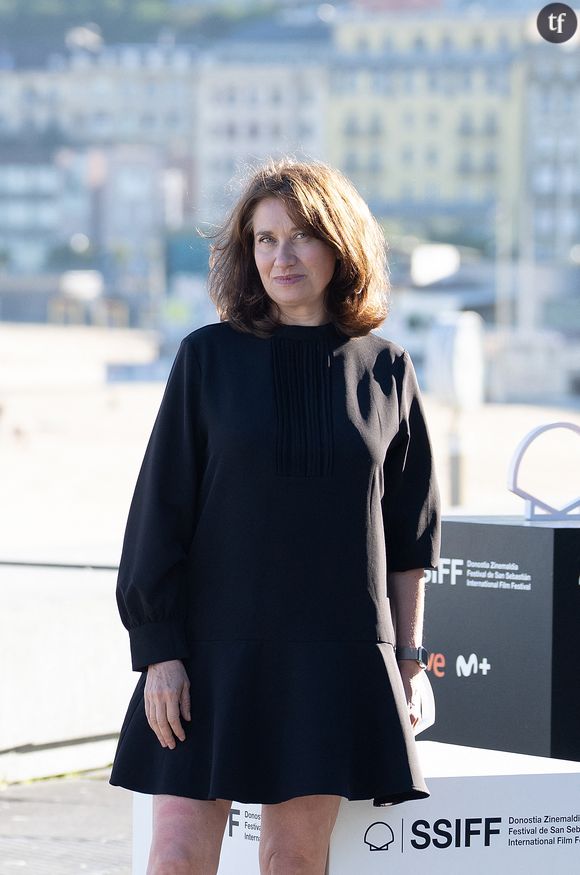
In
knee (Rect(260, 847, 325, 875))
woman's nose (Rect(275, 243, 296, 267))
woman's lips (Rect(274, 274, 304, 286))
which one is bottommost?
knee (Rect(260, 847, 325, 875))

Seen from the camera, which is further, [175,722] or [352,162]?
[352,162]

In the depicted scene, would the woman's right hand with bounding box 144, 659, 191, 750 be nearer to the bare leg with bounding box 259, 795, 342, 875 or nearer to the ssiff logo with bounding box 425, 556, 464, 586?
the bare leg with bounding box 259, 795, 342, 875

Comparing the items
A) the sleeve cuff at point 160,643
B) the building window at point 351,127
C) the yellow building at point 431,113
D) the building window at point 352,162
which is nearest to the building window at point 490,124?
the yellow building at point 431,113

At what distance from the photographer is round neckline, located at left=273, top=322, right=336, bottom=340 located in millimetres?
1965

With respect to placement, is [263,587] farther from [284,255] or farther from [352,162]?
[352,162]

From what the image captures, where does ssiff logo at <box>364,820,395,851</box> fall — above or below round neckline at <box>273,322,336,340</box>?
below

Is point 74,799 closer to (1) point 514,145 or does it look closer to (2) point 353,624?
(2) point 353,624

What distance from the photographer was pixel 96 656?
13.6 ft

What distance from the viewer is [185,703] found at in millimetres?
1881

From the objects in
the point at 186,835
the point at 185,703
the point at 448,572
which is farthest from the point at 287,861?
the point at 448,572

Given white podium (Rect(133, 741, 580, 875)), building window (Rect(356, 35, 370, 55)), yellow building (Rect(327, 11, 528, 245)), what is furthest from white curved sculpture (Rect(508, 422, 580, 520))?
building window (Rect(356, 35, 370, 55))

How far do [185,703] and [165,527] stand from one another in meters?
0.23

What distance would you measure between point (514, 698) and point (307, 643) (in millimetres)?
817

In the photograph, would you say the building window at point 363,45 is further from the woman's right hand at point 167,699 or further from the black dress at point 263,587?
the woman's right hand at point 167,699
